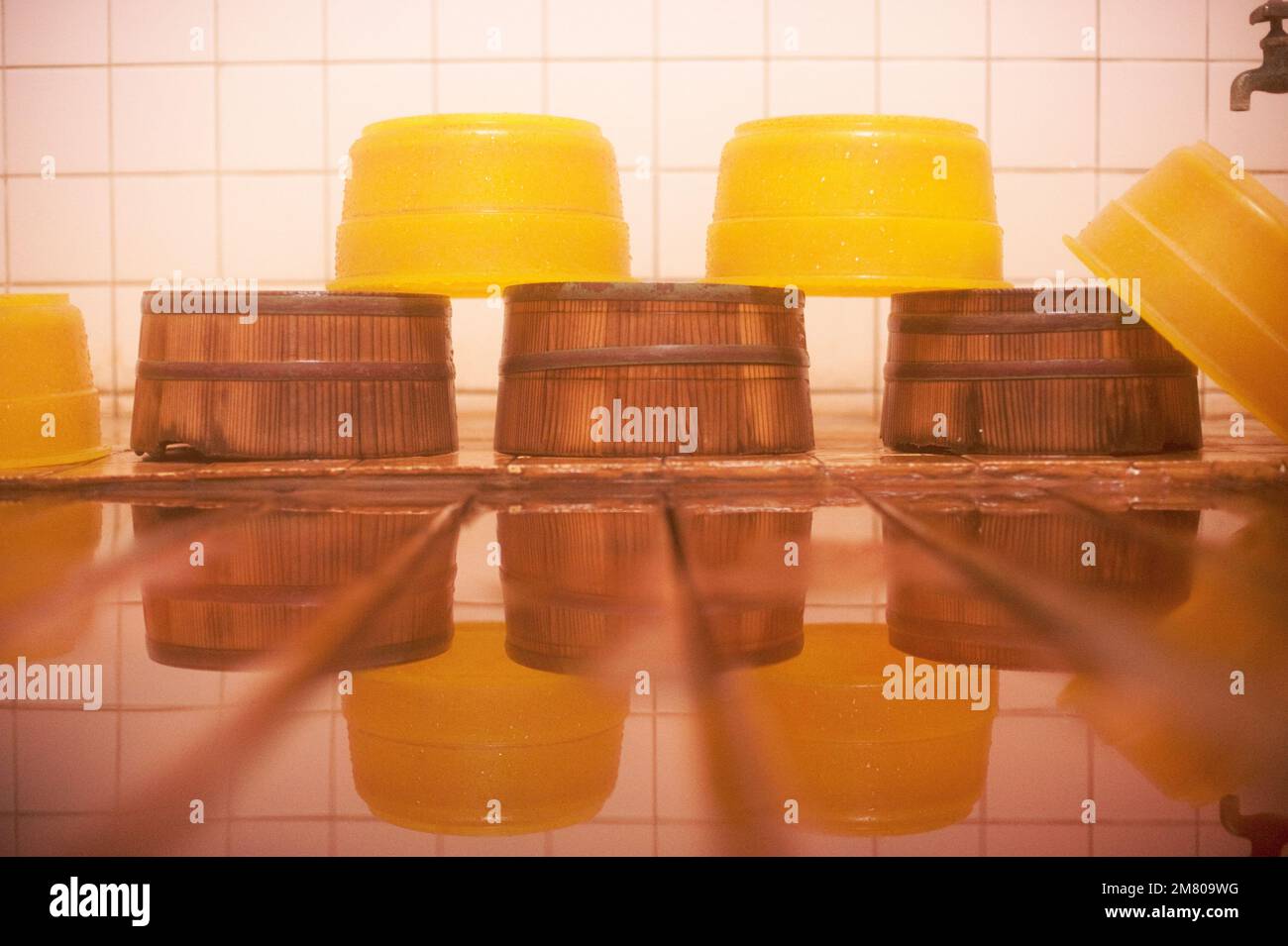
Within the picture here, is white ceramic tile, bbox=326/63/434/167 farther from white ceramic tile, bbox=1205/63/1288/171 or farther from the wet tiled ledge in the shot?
white ceramic tile, bbox=1205/63/1288/171

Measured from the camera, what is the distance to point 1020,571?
3.54 feet

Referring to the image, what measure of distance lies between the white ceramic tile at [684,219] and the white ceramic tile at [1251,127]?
1047 millimetres

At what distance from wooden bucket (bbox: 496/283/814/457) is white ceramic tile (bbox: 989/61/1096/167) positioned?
117 cm

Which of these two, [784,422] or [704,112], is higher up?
[704,112]

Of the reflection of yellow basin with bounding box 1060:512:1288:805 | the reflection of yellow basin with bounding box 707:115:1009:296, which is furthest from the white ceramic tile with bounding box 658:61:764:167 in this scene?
the reflection of yellow basin with bounding box 1060:512:1288:805

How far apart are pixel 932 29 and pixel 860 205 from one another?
98 cm

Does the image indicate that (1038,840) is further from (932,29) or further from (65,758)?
(932,29)

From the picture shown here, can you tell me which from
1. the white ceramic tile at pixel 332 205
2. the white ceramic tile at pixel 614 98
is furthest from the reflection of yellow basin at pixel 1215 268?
the white ceramic tile at pixel 332 205

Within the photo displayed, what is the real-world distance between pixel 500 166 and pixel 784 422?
0.59 m

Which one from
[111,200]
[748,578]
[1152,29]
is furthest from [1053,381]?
[111,200]

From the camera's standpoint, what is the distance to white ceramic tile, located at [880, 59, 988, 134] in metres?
2.83
